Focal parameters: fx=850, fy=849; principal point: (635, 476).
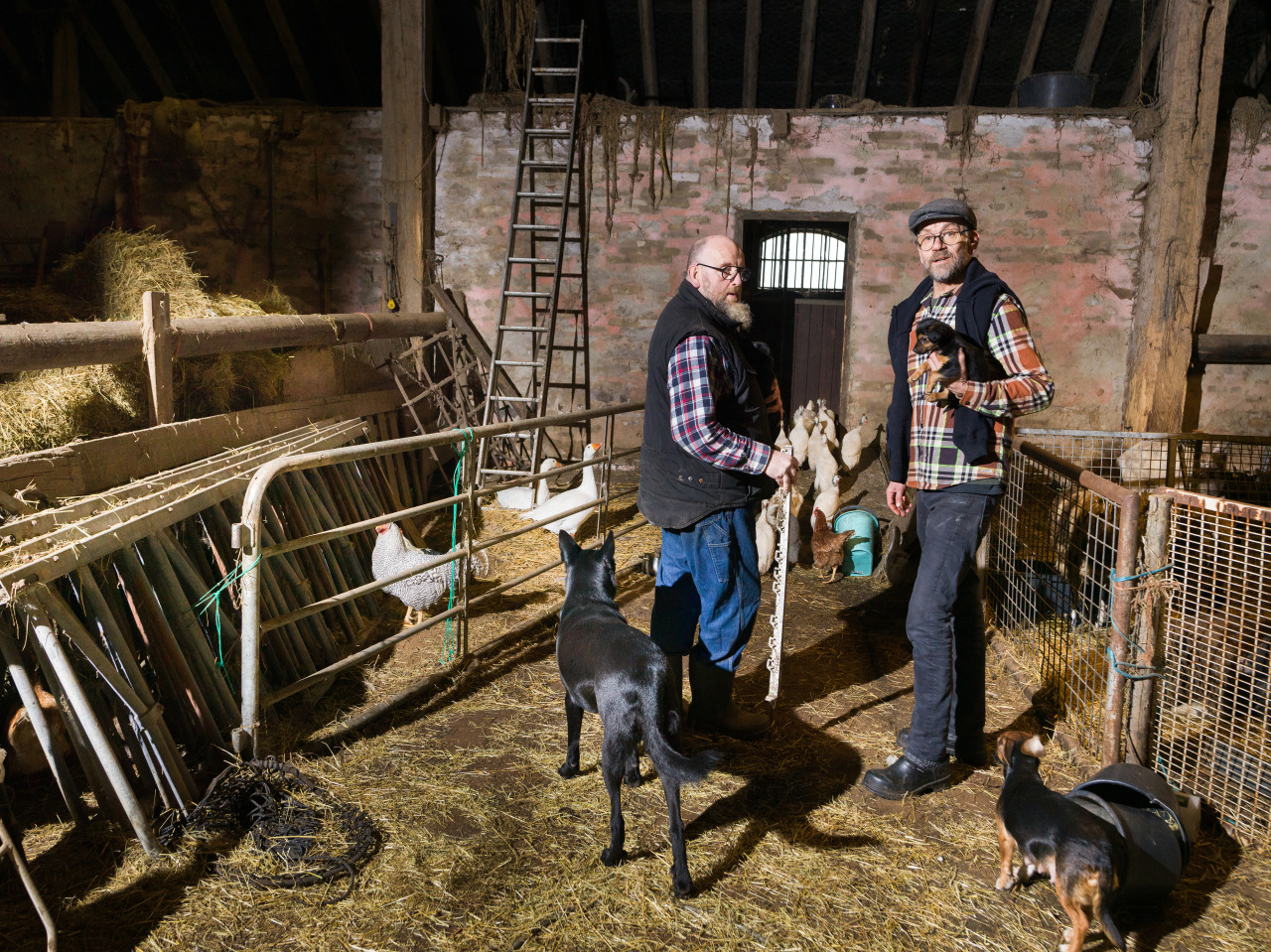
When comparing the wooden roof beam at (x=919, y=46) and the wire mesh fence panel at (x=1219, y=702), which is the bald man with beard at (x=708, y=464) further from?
the wooden roof beam at (x=919, y=46)

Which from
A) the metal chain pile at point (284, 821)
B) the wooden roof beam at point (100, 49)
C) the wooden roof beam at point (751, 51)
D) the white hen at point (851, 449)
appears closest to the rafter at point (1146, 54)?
the wooden roof beam at point (751, 51)

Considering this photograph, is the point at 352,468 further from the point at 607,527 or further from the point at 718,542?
the point at 718,542

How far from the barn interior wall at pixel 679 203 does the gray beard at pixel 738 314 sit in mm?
5923

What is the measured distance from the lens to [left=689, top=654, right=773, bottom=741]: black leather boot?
3336 mm

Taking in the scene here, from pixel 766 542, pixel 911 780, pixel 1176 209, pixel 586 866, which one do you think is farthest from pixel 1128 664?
pixel 1176 209

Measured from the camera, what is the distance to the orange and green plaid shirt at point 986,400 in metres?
2.73

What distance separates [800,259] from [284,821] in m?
10.3

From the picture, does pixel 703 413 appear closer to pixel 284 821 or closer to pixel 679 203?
pixel 284 821

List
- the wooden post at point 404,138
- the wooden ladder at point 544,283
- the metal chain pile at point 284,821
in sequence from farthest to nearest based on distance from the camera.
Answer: the wooden post at point 404,138
the wooden ladder at point 544,283
the metal chain pile at point 284,821

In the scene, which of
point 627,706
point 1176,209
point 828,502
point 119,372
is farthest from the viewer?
point 1176,209

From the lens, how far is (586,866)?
2.63 m

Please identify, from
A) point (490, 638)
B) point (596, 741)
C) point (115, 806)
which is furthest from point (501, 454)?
point (115, 806)

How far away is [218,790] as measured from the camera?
9.24ft

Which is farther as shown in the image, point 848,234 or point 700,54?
point 700,54
